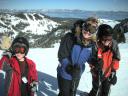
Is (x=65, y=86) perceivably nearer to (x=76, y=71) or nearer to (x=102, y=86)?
(x=76, y=71)

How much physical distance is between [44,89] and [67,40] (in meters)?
2.87

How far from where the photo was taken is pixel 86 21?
171 inches

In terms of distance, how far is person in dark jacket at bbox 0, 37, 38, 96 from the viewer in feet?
13.5

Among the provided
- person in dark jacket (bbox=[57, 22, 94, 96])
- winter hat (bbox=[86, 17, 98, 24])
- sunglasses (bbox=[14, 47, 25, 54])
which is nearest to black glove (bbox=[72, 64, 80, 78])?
person in dark jacket (bbox=[57, 22, 94, 96])

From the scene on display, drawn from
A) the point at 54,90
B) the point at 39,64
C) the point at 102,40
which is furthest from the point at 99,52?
the point at 39,64

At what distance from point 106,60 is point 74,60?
0.91m

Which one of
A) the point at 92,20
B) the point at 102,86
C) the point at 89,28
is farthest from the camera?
the point at 102,86

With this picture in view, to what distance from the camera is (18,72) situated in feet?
13.5

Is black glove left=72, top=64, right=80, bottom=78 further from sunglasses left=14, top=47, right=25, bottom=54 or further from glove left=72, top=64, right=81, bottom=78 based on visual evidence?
sunglasses left=14, top=47, right=25, bottom=54

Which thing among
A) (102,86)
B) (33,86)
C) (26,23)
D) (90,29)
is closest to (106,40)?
(90,29)

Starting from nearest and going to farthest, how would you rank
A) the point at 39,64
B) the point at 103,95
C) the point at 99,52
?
the point at 99,52
the point at 103,95
the point at 39,64

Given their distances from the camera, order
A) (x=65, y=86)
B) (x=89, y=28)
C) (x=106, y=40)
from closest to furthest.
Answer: (x=89, y=28) < (x=65, y=86) < (x=106, y=40)

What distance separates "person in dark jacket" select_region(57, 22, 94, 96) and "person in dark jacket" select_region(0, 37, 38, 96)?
1.47ft

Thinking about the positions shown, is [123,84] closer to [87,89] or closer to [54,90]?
[87,89]
